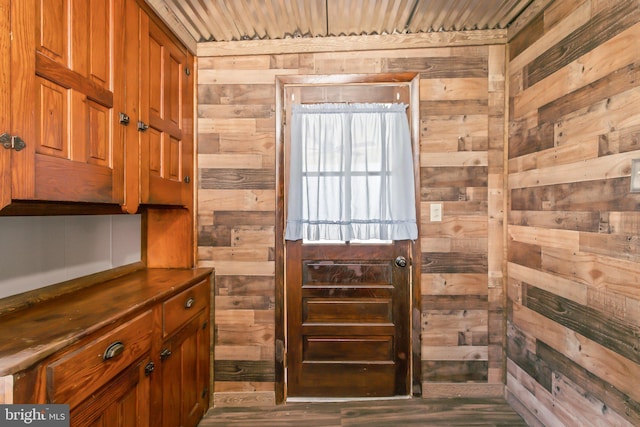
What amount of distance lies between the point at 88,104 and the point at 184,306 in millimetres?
1104

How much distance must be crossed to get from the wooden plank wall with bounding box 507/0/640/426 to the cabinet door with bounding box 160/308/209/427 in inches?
80.8

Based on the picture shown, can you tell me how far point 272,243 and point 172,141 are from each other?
914mm

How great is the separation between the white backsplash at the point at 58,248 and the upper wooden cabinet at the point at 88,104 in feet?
1.26

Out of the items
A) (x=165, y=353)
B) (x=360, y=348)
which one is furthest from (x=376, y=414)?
(x=165, y=353)

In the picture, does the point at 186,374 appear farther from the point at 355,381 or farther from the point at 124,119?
the point at 124,119

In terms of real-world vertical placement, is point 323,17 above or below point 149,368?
above

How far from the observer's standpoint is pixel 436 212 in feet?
7.17

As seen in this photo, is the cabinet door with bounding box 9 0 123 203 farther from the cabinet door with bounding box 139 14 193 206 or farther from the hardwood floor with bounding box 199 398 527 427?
the hardwood floor with bounding box 199 398 527 427

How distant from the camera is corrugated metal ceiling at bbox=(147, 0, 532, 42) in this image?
1859 mm

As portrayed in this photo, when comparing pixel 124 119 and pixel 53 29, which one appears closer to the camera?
pixel 53 29

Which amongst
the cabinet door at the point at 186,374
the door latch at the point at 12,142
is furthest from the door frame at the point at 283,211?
the door latch at the point at 12,142

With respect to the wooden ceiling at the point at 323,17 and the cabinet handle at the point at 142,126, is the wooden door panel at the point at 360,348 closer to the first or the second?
the cabinet handle at the point at 142,126

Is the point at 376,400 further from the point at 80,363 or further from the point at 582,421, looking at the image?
the point at 80,363

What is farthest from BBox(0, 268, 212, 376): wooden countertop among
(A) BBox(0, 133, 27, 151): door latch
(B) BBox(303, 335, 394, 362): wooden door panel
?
(B) BBox(303, 335, 394, 362): wooden door panel
